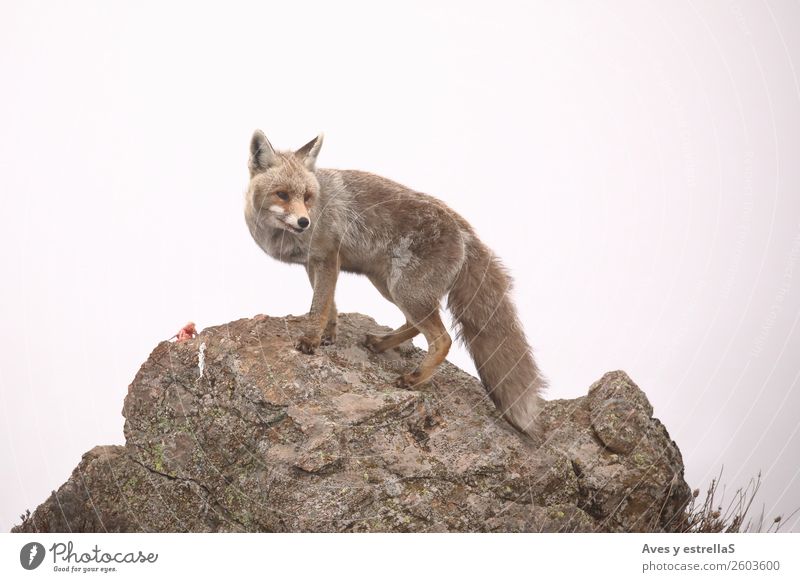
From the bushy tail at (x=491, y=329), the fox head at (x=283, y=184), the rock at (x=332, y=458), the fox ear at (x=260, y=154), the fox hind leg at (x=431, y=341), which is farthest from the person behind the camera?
the bushy tail at (x=491, y=329)

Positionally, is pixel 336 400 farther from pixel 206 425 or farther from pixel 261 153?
pixel 261 153

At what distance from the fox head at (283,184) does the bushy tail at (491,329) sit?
1378 mm

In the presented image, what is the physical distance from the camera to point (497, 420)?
579cm

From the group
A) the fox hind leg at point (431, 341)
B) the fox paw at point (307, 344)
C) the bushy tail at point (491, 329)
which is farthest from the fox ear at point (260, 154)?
the bushy tail at point (491, 329)

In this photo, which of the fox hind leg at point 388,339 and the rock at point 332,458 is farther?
the fox hind leg at point 388,339

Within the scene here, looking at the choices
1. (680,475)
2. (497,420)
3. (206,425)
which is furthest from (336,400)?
(680,475)

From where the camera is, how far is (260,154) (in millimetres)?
5711

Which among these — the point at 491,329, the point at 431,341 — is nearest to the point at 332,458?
the point at 431,341

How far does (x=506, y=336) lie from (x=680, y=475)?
1.72m

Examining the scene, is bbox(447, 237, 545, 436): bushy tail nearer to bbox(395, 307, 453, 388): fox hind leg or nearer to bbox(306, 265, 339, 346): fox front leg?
bbox(395, 307, 453, 388): fox hind leg

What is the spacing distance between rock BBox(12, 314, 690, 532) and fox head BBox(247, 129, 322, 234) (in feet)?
2.84

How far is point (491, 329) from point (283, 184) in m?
2.00

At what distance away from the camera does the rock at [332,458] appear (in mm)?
4820

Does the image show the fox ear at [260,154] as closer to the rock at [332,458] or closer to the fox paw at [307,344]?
the rock at [332,458]
